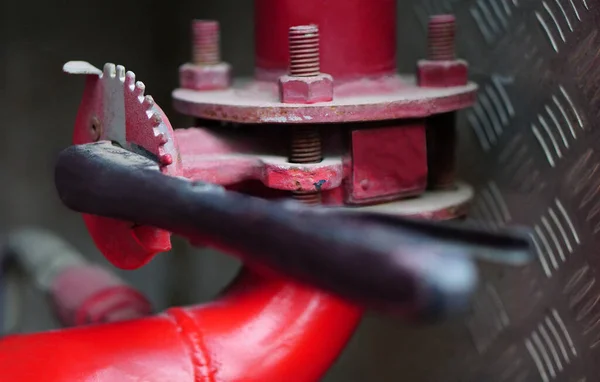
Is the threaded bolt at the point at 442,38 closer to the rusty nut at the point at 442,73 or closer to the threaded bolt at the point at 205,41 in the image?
the rusty nut at the point at 442,73

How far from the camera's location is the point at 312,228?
320 mm

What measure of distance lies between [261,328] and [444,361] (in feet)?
1.36

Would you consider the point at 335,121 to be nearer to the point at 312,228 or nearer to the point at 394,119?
the point at 394,119

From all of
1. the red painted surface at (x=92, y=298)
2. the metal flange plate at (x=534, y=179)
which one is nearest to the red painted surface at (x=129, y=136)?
the red painted surface at (x=92, y=298)

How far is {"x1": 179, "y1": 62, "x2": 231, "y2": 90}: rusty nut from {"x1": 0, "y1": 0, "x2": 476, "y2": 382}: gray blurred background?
371mm

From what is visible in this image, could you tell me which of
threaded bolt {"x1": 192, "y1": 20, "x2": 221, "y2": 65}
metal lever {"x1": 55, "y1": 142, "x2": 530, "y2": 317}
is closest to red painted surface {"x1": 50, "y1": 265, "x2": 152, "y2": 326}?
threaded bolt {"x1": 192, "y1": 20, "x2": 221, "y2": 65}

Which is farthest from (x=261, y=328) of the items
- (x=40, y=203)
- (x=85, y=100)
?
(x=40, y=203)

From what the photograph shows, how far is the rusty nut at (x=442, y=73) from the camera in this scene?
2.38ft

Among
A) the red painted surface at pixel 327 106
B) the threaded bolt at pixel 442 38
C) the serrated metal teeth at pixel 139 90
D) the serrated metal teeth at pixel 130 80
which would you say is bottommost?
the red painted surface at pixel 327 106

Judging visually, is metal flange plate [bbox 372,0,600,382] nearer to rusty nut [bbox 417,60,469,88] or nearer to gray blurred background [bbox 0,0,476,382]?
rusty nut [bbox 417,60,469,88]

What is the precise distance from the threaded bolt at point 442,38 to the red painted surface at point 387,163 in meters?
0.11

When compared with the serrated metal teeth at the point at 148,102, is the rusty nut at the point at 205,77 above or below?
below

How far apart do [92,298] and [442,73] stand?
51cm

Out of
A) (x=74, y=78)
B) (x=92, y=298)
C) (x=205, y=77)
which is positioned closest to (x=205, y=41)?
(x=205, y=77)
